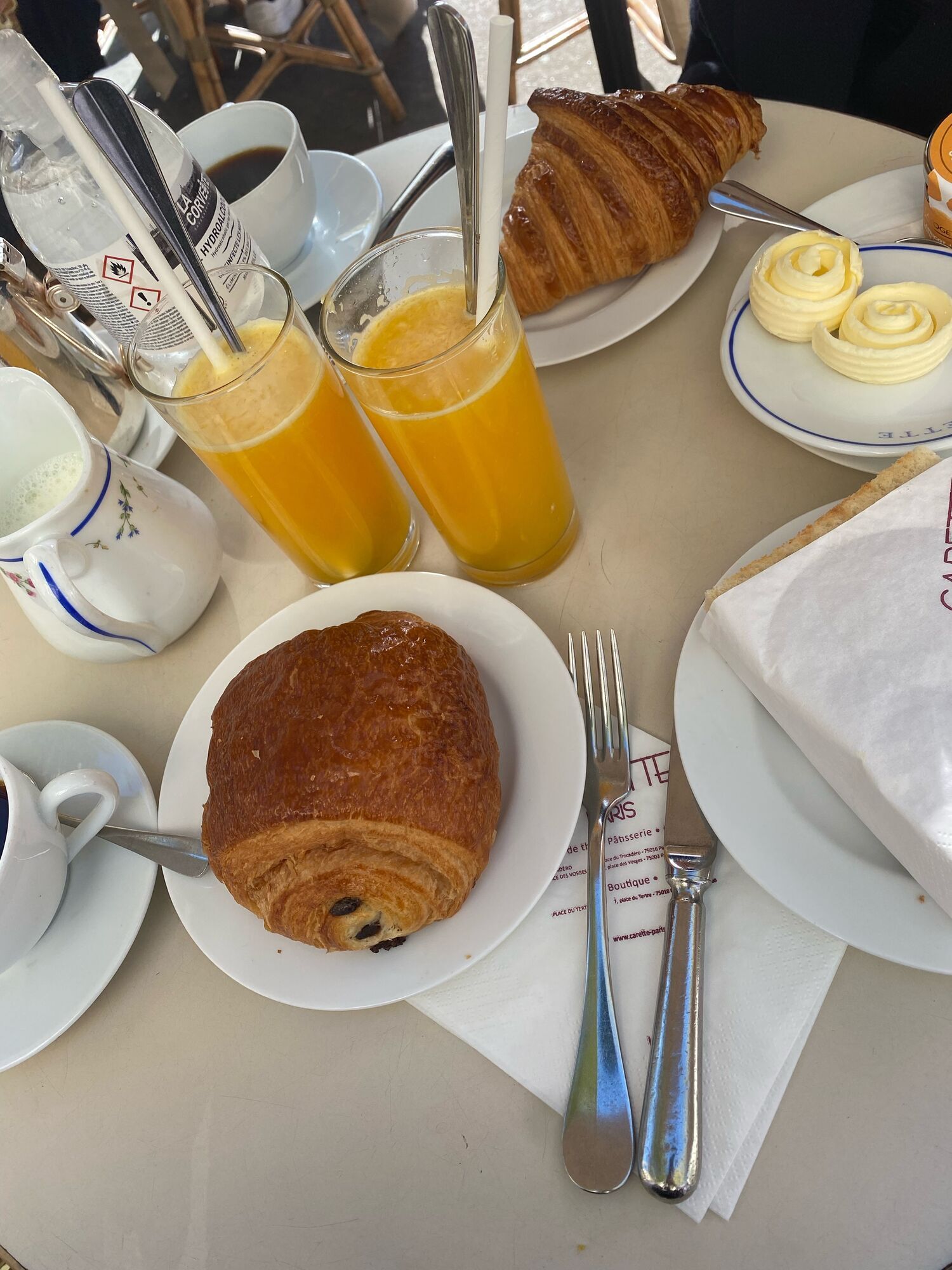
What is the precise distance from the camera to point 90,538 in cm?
76

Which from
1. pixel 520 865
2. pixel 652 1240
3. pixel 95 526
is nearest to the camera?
pixel 652 1240

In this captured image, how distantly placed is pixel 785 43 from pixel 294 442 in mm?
1078

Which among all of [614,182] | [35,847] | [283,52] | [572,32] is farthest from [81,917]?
[283,52]

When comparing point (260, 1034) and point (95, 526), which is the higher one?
point (95, 526)

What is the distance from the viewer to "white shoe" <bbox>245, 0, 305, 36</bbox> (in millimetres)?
2912

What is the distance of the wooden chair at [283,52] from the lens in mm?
2549

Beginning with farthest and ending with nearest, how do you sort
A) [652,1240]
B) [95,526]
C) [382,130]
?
1. [382,130]
2. [95,526]
3. [652,1240]

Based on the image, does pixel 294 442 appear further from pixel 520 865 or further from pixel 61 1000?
pixel 61 1000

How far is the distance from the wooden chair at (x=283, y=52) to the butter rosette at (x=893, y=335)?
7.77 feet

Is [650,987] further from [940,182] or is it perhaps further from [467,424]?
[940,182]

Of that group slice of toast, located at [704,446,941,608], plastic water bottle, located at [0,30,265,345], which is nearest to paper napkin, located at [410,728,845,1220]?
slice of toast, located at [704,446,941,608]

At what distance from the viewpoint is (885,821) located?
562 millimetres

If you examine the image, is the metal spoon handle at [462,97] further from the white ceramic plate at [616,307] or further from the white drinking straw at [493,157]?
the white ceramic plate at [616,307]

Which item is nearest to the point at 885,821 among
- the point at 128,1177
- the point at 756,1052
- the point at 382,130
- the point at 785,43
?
the point at 756,1052
